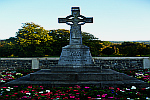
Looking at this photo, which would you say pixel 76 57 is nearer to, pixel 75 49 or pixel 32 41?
pixel 75 49

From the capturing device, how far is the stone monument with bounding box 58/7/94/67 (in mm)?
6894

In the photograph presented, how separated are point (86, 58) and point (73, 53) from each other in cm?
60

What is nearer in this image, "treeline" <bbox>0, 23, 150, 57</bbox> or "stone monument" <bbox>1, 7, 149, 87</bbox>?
"stone monument" <bbox>1, 7, 149, 87</bbox>

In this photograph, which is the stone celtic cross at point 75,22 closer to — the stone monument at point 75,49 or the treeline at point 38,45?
the stone monument at point 75,49

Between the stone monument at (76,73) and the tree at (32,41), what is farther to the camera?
the tree at (32,41)

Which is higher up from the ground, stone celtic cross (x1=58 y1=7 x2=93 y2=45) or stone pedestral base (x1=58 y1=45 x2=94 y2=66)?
stone celtic cross (x1=58 y1=7 x2=93 y2=45)

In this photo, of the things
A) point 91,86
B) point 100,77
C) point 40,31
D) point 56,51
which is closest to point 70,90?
point 91,86

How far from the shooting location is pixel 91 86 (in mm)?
5051

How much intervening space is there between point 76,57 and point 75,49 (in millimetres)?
361

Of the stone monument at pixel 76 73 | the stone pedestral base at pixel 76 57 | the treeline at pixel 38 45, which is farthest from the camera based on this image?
the treeline at pixel 38 45

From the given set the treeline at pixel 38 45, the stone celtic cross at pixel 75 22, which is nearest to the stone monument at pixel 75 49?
the stone celtic cross at pixel 75 22

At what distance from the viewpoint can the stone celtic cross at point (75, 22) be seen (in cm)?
740

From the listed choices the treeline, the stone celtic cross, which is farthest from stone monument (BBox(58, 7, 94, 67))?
the treeline

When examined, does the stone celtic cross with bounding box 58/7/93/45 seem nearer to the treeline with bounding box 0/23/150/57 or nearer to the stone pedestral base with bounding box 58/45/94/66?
the stone pedestral base with bounding box 58/45/94/66
